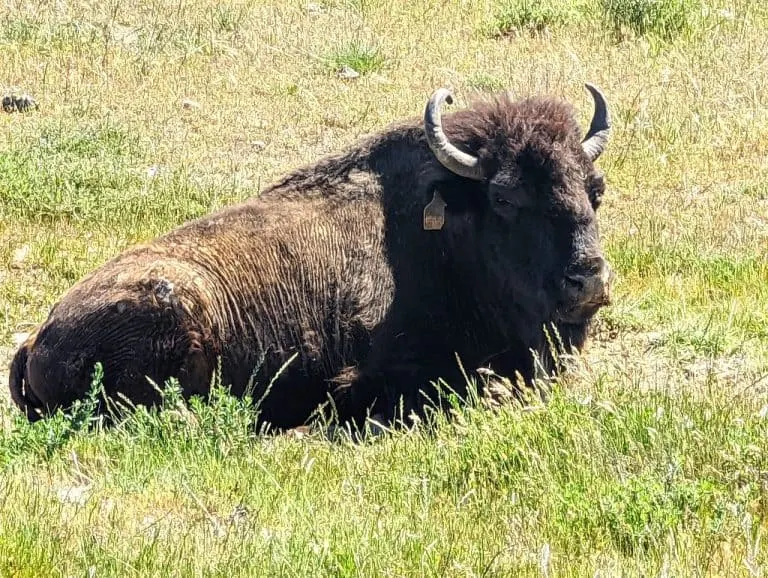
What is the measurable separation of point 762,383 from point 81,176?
7042 mm

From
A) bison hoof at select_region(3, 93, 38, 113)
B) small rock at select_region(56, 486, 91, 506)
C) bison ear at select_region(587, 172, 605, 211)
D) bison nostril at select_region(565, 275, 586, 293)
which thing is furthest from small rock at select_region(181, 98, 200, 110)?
small rock at select_region(56, 486, 91, 506)

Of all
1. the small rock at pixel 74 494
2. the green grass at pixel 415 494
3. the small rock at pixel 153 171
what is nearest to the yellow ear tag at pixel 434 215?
the green grass at pixel 415 494

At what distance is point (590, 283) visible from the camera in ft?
24.1

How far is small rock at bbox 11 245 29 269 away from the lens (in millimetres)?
10906

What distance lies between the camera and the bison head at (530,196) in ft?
24.8

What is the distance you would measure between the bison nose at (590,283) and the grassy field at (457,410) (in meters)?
0.42

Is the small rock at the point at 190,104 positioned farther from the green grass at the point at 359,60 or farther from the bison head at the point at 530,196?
the bison head at the point at 530,196

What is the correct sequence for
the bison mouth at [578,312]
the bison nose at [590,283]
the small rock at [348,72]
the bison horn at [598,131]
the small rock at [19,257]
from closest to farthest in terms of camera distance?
the bison nose at [590,283], the bison mouth at [578,312], the bison horn at [598,131], the small rock at [19,257], the small rock at [348,72]

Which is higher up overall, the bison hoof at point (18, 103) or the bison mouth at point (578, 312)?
the bison mouth at point (578, 312)

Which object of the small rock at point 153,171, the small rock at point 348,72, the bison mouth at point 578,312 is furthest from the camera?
the small rock at point 348,72

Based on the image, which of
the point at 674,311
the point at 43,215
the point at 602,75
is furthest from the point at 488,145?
the point at 602,75

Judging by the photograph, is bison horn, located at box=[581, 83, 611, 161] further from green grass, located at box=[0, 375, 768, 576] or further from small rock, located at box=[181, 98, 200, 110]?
small rock, located at box=[181, 98, 200, 110]

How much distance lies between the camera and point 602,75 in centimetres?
1514

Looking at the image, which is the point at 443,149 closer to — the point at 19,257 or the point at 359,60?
the point at 19,257
